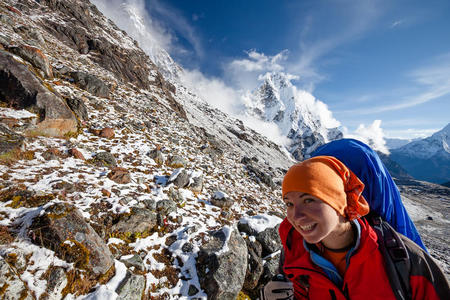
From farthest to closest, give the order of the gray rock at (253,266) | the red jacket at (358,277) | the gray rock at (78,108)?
the gray rock at (78,108), the gray rock at (253,266), the red jacket at (358,277)

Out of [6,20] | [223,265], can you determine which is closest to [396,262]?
[223,265]

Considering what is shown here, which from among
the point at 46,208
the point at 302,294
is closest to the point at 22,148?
the point at 46,208

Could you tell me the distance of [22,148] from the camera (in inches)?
237

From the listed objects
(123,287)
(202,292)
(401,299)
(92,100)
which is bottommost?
(202,292)

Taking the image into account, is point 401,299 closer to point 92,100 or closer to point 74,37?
point 92,100

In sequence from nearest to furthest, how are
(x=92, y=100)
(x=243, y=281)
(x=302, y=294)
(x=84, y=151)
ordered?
(x=302, y=294)
(x=243, y=281)
(x=84, y=151)
(x=92, y=100)

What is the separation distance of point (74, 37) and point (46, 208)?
114 feet

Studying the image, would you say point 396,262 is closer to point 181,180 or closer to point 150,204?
point 150,204

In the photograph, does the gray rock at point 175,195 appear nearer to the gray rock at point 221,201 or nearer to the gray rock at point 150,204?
the gray rock at point 150,204

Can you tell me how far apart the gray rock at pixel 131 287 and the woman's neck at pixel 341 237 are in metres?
3.79

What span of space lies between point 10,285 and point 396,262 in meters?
5.00

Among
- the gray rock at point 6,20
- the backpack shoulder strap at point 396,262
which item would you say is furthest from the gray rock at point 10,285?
the gray rock at point 6,20

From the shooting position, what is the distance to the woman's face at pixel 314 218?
1707 mm

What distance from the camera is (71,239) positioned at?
136 inches
